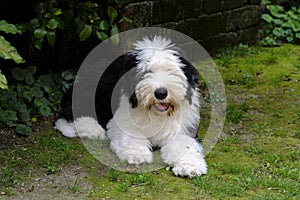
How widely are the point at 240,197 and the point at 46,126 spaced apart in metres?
2.10

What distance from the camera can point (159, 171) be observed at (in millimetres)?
4449

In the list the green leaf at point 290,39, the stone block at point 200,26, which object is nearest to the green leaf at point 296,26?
the green leaf at point 290,39

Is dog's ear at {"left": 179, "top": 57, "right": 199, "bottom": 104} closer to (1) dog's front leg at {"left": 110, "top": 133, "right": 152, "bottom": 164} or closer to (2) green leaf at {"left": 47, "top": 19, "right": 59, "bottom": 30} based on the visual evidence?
(1) dog's front leg at {"left": 110, "top": 133, "right": 152, "bottom": 164}

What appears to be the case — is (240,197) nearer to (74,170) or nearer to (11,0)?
(74,170)

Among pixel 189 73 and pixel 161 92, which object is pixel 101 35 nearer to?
pixel 189 73

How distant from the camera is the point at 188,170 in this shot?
169 inches

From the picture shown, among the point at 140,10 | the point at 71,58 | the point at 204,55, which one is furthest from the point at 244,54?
the point at 71,58

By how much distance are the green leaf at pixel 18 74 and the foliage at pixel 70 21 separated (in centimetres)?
42

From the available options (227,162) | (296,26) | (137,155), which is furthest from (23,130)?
(296,26)

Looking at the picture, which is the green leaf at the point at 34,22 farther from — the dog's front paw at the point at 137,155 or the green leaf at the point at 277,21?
the green leaf at the point at 277,21

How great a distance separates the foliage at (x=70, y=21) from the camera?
17.3 feet

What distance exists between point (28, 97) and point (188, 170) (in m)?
1.93

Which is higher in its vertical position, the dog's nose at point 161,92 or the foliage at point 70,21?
the foliage at point 70,21

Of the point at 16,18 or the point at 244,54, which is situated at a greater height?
the point at 16,18
